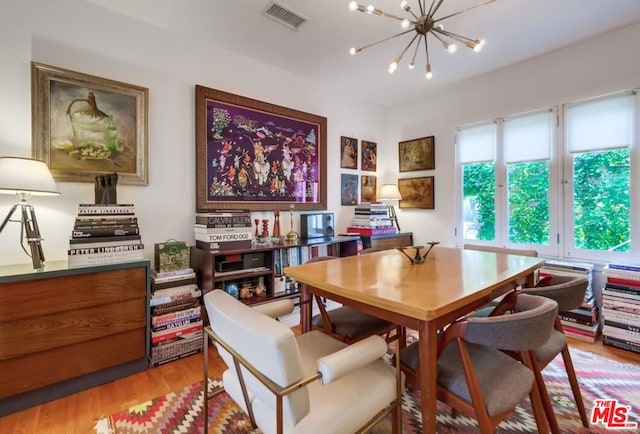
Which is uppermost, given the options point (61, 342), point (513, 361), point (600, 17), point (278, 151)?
point (600, 17)

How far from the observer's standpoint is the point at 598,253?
9.44ft

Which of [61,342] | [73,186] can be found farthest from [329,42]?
[61,342]

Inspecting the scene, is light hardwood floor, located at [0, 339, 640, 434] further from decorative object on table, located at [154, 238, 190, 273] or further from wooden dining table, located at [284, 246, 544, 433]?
wooden dining table, located at [284, 246, 544, 433]

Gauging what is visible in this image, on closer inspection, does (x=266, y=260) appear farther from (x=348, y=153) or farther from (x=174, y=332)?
(x=348, y=153)

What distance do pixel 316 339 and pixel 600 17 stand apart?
3.50 meters

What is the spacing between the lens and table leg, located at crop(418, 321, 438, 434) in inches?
43.8

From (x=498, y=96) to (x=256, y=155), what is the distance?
2950 millimetres

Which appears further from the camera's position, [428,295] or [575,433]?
[575,433]

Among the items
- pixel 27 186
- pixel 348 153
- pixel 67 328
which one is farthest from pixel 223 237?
pixel 348 153

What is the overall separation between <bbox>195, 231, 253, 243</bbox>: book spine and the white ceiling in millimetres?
1835

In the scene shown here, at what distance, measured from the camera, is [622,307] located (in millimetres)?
2482

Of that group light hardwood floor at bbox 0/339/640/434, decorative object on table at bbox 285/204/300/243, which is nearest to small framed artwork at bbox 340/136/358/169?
decorative object on table at bbox 285/204/300/243

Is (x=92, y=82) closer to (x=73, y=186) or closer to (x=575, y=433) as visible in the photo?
(x=73, y=186)

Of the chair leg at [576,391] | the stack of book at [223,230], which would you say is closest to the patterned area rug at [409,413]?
the chair leg at [576,391]
